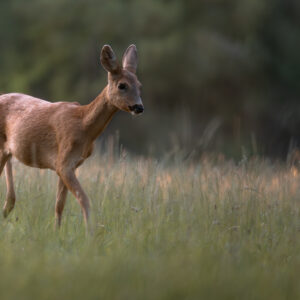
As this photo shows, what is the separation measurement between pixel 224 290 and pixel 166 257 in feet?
2.71

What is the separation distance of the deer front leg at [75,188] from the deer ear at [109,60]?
108 centimetres

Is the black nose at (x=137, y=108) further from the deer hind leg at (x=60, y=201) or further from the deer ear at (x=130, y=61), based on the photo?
the deer hind leg at (x=60, y=201)

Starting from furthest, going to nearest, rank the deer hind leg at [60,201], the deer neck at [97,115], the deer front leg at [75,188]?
the deer hind leg at [60,201]
the deer neck at [97,115]
the deer front leg at [75,188]

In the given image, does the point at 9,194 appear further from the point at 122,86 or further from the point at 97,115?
the point at 122,86

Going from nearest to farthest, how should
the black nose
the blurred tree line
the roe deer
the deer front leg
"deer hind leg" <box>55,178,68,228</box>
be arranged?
the deer front leg, the black nose, the roe deer, "deer hind leg" <box>55,178,68,228</box>, the blurred tree line

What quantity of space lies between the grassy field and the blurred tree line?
1499 cm

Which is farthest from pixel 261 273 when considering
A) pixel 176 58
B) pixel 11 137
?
pixel 176 58

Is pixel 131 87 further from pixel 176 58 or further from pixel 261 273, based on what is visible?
pixel 176 58

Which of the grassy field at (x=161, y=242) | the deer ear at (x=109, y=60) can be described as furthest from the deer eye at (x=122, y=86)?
the grassy field at (x=161, y=242)

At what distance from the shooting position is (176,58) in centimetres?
2242

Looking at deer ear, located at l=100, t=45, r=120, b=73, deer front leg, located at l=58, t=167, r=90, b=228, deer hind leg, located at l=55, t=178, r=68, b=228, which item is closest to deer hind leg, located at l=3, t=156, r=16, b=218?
deer hind leg, located at l=55, t=178, r=68, b=228

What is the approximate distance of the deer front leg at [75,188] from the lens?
608cm

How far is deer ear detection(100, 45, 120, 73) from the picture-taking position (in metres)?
6.37

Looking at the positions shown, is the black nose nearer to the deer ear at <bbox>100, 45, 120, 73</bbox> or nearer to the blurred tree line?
the deer ear at <bbox>100, 45, 120, 73</bbox>
